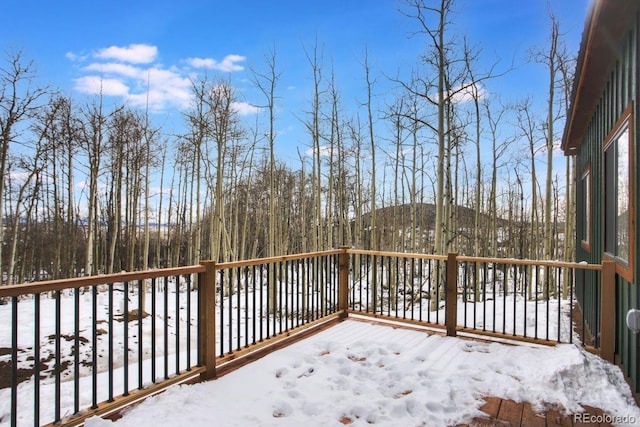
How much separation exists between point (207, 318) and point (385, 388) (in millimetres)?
1468

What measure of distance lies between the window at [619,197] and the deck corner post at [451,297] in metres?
1.38

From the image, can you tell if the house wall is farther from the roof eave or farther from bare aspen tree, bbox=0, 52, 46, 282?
bare aspen tree, bbox=0, 52, 46, 282

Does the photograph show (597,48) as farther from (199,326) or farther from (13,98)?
(13,98)

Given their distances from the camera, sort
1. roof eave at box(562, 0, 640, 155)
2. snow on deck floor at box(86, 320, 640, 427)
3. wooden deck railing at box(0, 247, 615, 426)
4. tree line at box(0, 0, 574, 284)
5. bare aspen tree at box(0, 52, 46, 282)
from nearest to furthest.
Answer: wooden deck railing at box(0, 247, 615, 426), snow on deck floor at box(86, 320, 640, 427), roof eave at box(562, 0, 640, 155), tree line at box(0, 0, 574, 284), bare aspen tree at box(0, 52, 46, 282)

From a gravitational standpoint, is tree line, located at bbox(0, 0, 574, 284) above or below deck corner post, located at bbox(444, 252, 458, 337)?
above

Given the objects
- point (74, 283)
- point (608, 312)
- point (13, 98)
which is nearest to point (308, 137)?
point (13, 98)

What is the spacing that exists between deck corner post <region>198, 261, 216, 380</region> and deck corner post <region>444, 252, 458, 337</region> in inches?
97.3

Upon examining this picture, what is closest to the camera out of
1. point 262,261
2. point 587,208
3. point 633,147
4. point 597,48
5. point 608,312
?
point 633,147

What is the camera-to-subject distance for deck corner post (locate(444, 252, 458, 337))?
3.95m

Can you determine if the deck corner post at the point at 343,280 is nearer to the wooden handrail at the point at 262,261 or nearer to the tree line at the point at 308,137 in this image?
the wooden handrail at the point at 262,261

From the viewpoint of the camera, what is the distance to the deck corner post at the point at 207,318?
2885 mm

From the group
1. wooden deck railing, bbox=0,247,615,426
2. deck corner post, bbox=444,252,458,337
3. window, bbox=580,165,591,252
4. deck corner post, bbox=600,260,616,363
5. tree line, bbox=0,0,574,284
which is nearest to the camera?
wooden deck railing, bbox=0,247,615,426

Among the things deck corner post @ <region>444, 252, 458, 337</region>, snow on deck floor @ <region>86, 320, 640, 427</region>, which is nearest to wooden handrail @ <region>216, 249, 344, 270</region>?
snow on deck floor @ <region>86, 320, 640, 427</region>

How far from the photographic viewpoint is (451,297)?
13.1 ft
